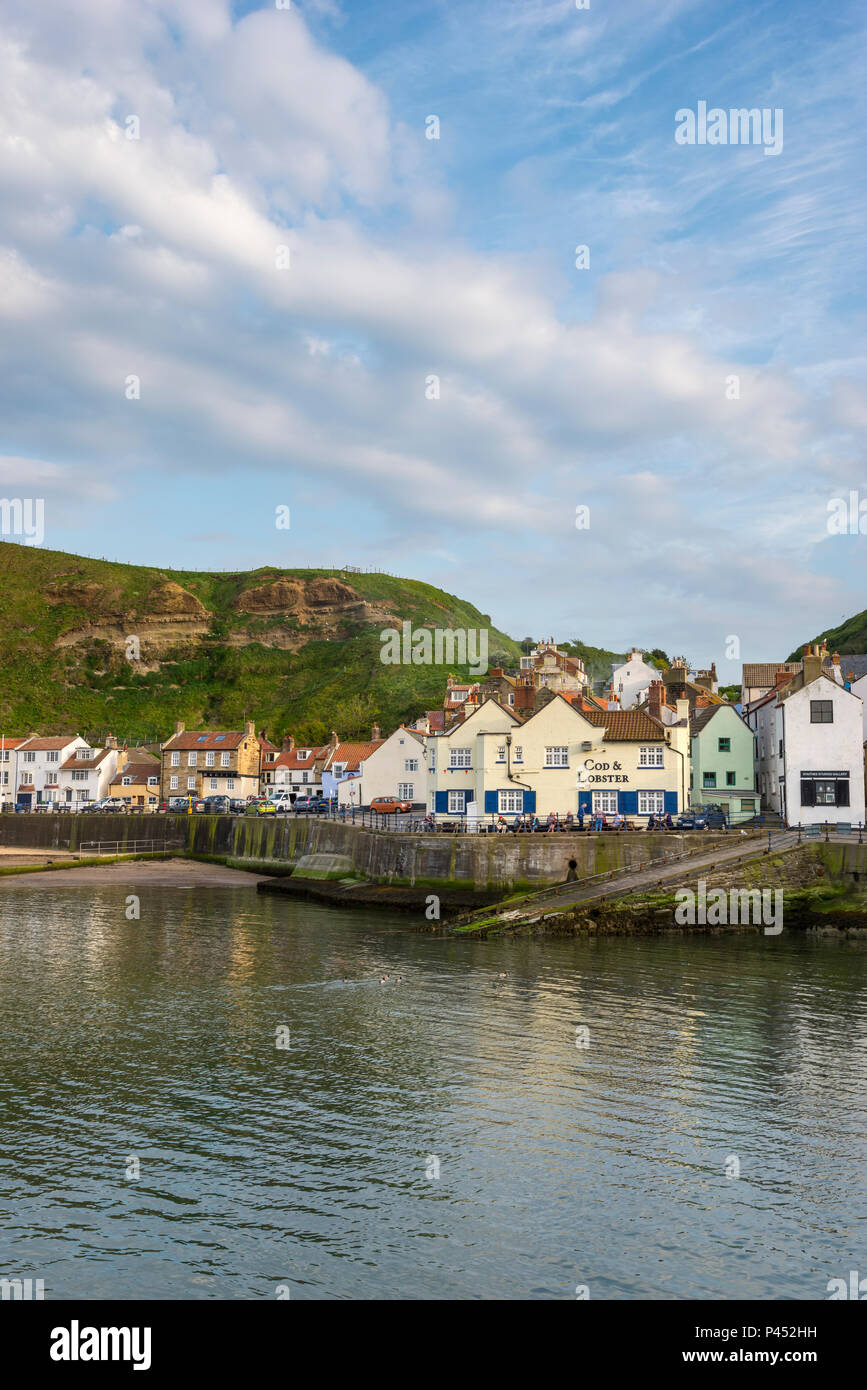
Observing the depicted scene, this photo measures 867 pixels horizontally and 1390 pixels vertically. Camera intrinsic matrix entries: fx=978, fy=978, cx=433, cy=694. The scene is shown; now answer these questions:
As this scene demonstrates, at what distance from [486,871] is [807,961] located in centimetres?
1742

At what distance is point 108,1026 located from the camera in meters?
27.4

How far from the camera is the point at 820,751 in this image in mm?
54906

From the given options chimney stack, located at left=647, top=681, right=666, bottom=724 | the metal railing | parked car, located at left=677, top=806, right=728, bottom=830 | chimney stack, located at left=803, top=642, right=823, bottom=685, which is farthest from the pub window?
the metal railing

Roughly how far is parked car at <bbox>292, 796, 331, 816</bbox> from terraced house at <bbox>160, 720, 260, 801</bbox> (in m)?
12.4

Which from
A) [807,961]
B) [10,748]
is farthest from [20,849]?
[807,961]

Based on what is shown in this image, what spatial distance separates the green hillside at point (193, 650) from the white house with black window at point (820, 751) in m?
82.5

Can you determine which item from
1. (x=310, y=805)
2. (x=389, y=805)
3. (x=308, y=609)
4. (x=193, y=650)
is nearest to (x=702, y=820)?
(x=389, y=805)

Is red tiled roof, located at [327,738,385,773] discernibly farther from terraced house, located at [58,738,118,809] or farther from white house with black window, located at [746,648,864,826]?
white house with black window, located at [746,648,864,826]

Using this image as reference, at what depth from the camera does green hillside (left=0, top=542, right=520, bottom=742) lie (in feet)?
498

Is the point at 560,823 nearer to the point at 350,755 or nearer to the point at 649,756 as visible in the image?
the point at 649,756

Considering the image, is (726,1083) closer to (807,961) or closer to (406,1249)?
(406,1249)

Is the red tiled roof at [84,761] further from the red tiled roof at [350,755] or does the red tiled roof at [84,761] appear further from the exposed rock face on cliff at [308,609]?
the exposed rock face on cliff at [308,609]
